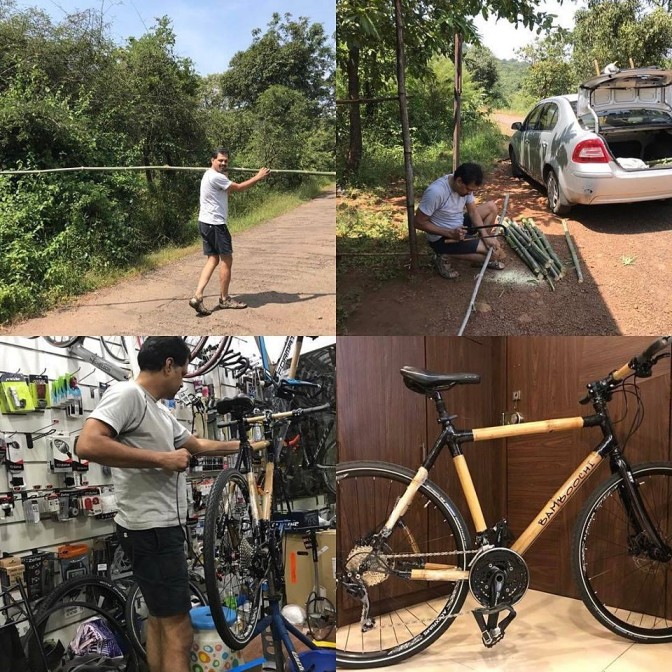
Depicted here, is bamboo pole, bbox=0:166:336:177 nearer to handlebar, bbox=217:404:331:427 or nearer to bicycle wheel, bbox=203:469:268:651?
handlebar, bbox=217:404:331:427

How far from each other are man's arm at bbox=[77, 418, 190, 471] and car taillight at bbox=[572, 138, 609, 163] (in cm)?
180

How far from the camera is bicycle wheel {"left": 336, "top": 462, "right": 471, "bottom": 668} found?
2.16 meters

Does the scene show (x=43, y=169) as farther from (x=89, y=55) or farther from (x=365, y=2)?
(x=365, y=2)

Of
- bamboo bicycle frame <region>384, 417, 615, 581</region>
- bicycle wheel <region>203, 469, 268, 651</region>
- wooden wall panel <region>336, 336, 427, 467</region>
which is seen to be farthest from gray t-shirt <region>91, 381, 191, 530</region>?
bamboo bicycle frame <region>384, 417, 615, 581</region>

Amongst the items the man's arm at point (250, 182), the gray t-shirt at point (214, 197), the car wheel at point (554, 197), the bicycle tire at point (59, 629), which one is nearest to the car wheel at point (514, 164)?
the car wheel at point (554, 197)

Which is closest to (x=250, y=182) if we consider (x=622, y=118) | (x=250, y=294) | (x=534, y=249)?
(x=250, y=294)

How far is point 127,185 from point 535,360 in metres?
2.29

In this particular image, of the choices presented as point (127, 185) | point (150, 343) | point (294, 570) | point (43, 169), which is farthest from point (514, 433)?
point (43, 169)

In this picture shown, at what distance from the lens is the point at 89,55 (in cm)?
346

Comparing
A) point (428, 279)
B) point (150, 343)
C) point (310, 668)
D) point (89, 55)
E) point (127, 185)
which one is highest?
point (89, 55)

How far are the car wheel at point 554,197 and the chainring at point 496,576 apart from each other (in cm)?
128

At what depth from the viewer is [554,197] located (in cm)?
247

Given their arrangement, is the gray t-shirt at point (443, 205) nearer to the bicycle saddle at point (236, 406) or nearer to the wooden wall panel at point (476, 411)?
the wooden wall panel at point (476, 411)

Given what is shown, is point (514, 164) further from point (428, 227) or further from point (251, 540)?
point (251, 540)
